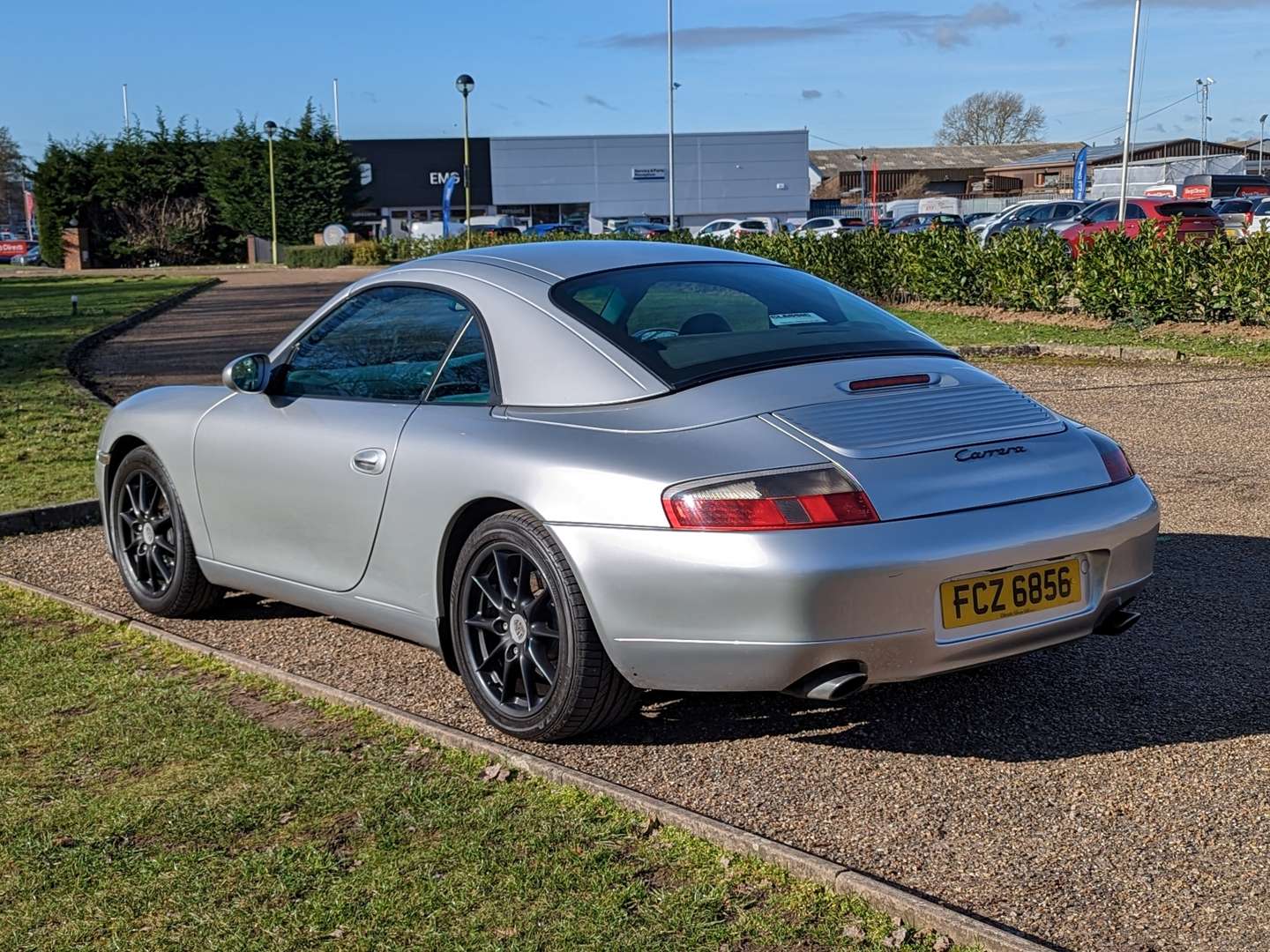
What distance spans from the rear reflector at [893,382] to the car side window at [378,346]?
1352 millimetres

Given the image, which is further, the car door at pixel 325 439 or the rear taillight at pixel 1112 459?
the car door at pixel 325 439

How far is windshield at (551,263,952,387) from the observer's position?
14.6ft

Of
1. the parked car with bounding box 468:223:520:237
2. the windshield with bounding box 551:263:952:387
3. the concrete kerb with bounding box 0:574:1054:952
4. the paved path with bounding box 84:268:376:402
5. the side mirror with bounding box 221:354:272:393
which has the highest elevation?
the parked car with bounding box 468:223:520:237

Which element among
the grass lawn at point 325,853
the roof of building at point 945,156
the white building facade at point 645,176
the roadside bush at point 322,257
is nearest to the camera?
the grass lawn at point 325,853

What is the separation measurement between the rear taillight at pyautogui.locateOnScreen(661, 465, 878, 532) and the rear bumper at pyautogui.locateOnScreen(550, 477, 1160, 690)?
3 cm

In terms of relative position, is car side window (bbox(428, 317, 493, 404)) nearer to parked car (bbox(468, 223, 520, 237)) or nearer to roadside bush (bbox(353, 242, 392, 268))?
parked car (bbox(468, 223, 520, 237))

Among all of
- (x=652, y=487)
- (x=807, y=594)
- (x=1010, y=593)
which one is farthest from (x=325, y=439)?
(x=1010, y=593)

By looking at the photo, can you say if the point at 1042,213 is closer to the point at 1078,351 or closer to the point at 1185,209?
→ the point at 1185,209

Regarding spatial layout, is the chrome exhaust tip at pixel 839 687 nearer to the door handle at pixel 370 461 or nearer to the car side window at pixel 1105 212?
the door handle at pixel 370 461

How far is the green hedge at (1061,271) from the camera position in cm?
1745

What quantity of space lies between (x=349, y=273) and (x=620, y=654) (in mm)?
45661

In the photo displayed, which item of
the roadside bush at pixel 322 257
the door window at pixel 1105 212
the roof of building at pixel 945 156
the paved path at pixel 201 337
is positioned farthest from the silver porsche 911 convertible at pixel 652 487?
the roof of building at pixel 945 156

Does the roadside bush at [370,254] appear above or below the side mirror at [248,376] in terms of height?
below

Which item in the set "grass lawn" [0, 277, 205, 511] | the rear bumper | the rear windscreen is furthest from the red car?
the rear bumper
